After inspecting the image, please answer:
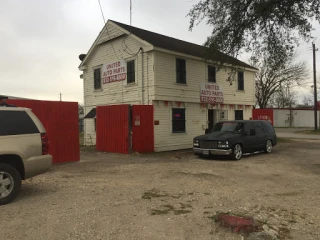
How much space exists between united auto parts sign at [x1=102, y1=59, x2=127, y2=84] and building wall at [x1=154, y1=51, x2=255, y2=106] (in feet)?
7.85

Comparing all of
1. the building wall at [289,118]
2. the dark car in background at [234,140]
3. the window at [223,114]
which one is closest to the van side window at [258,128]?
the dark car in background at [234,140]

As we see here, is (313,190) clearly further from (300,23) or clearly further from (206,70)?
(206,70)

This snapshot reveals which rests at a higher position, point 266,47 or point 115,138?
point 266,47

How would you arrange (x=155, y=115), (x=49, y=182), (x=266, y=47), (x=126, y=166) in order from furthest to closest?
1. (x=155, y=115)
2. (x=266, y=47)
3. (x=126, y=166)
4. (x=49, y=182)

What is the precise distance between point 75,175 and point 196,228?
18.0ft

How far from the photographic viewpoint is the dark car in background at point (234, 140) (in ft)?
41.3

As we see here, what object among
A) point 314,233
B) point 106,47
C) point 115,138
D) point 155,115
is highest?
point 106,47

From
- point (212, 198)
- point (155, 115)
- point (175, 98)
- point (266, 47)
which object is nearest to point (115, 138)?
point (155, 115)

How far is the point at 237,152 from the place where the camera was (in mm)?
12852

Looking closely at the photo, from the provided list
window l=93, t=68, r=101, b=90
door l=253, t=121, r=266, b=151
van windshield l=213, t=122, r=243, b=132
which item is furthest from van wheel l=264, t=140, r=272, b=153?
window l=93, t=68, r=101, b=90

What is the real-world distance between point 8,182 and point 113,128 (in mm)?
9686

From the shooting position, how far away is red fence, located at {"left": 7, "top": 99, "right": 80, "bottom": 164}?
11.2m

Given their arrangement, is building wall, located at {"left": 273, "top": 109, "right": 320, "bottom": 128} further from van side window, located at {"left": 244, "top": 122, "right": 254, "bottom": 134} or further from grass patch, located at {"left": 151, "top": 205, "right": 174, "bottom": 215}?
grass patch, located at {"left": 151, "top": 205, "right": 174, "bottom": 215}

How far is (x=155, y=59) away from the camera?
642 inches
